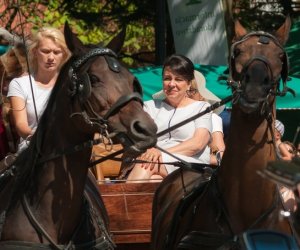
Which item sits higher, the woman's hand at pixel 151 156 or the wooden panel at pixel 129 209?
the woman's hand at pixel 151 156

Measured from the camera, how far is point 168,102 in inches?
316

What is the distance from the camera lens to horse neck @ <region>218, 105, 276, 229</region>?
5992 mm

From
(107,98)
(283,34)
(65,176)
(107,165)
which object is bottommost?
(107,165)

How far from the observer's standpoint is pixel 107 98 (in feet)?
18.4

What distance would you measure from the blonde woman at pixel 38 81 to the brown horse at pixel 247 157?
4.56 feet

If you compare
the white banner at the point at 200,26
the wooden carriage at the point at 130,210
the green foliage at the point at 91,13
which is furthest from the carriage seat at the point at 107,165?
the green foliage at the point at 91,13

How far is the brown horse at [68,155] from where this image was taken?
564cm

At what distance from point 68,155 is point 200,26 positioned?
7214 millimetres

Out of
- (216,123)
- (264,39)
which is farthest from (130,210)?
(264,39)

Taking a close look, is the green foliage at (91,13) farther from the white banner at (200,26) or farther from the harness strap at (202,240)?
the harness strap at (202,240)

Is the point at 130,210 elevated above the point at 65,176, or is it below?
below

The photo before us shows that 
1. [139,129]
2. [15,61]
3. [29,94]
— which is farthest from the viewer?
[15,61]

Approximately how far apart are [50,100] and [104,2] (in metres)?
9.30

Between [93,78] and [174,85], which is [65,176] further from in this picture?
[174,85]
